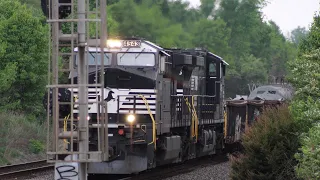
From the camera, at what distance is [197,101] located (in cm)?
1975

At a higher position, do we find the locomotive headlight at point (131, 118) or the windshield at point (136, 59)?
the windshield at point (136, 59)

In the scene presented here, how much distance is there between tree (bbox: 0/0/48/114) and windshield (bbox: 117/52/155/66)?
9592 mm

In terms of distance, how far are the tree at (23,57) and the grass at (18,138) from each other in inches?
51.3

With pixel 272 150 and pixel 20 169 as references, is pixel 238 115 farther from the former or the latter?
pixel 272 150

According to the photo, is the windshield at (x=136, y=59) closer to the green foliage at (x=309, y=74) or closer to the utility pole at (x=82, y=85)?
the green foliage at (x=309, y=74)

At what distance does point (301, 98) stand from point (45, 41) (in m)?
14.8

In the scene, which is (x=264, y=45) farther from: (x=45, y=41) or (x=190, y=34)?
(x=45, y=41)

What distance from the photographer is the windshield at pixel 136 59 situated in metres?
15.5

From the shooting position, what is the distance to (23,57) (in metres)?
24.8

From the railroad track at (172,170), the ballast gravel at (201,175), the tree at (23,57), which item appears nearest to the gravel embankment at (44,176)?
the ballast gravel at (201,175)

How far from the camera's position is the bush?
40.9 feet

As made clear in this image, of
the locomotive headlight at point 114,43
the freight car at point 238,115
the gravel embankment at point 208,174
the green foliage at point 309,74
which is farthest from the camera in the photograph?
the freight car at point 238,115

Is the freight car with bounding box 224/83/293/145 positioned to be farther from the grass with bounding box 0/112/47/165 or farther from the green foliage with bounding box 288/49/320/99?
the green foliage with bounding box 288/49/320/99

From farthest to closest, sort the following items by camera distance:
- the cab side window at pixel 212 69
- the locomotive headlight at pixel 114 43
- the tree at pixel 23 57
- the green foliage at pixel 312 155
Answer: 1. the tree at pixel 23 57
2. the cab side window at pixel 212 69
3. the locomotive headlight at pixel 114 43
4. the green foliage at pixel 312 155
